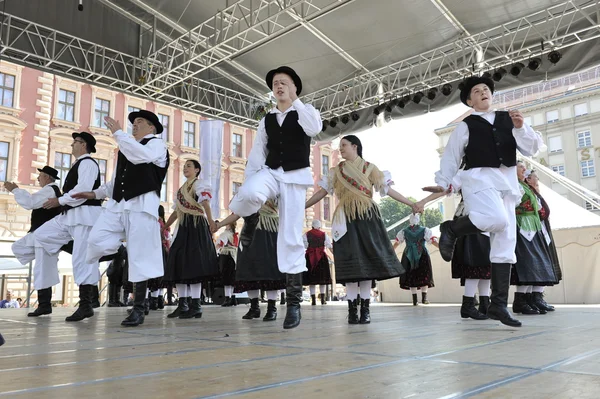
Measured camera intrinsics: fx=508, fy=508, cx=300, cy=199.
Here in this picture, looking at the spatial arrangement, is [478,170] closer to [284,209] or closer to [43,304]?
[284,209]

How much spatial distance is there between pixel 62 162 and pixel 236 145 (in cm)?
829

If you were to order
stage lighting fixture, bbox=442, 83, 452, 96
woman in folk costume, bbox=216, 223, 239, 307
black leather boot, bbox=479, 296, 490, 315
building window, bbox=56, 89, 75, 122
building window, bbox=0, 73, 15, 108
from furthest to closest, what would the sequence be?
building window, bbox=56, 89, 75, 122 < building window, bbox=0, 73, 15, 108 < stage lighting fixture, bbox=442, 83, 452, 96 < woman in folk costume, bbox=216, 223, 239, 307 < black leather boot, bbox=479, 296, 490, 315

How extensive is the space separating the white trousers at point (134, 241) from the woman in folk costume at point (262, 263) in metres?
0.78

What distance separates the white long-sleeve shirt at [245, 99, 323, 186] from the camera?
347 centimetres

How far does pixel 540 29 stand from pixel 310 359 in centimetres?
874

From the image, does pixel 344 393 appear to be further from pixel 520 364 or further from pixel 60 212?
pixel 60 212

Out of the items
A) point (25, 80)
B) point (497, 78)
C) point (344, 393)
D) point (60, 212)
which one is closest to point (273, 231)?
point (60, 212)

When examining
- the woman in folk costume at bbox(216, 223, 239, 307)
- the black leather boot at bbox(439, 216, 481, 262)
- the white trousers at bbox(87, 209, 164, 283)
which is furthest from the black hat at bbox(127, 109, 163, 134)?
the woman in folk costume at bbox(216, 223, 239, 307)

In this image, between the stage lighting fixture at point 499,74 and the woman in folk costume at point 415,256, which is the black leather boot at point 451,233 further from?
the stage lighting fixture at point 499,74

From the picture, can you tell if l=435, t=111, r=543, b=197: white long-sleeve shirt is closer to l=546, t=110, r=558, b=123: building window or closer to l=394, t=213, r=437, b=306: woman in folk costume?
l=394, t=213, r=437, b=306: woman in folk costume

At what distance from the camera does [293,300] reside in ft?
11.5

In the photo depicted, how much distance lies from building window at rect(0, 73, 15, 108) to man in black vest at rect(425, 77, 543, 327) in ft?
60.8

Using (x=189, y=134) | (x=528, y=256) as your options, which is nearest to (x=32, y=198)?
(x=528, y=256)

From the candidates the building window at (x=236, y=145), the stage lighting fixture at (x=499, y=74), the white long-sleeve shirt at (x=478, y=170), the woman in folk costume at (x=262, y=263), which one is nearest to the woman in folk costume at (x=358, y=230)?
the white long-sleeve shirt at (x=478, y=170)
